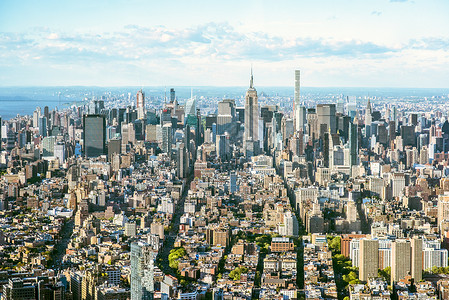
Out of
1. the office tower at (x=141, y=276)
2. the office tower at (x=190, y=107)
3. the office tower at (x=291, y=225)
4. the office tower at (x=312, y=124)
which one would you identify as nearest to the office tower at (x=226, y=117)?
the office tower at (x=190, y=107)

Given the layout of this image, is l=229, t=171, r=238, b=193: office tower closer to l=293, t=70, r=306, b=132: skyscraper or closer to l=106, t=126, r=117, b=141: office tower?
l=106, t=126, r=117, b=141: office tower

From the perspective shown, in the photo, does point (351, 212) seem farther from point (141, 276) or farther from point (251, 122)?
point (251, 122)

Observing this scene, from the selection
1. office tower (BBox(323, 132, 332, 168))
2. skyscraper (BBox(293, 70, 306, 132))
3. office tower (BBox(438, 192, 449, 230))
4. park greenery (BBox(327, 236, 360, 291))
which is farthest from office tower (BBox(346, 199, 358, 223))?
skyscraper (BBox(293, 70, 306, 132))

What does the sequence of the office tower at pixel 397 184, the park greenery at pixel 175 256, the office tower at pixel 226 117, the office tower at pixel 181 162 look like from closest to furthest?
the park greenery at pixel 175 256 < the office tower at pixel 397 184 < the office tower at pixel 181 162 < the office tower at pixel 226 117

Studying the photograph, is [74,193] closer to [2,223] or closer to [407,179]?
[2,223]

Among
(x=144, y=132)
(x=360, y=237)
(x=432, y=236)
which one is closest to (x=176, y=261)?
(x=360, y=237)

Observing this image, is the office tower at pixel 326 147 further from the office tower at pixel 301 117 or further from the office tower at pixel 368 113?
the office tower at pixel 368 113

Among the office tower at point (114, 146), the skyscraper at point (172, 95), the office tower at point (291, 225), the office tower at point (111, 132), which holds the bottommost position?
the office tower at point (291, 225)
